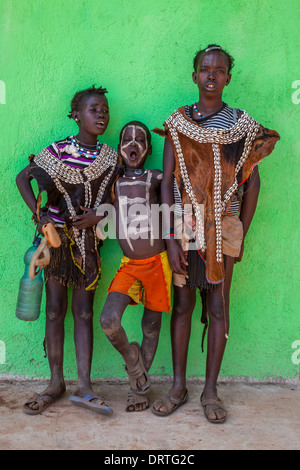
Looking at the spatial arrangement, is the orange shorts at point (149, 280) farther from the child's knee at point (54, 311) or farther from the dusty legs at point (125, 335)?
the child's knee at point (54, 311)

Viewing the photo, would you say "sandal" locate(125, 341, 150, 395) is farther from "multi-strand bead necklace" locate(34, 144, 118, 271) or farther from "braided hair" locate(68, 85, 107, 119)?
"braided hair" locate(68, 85, 107, 119)

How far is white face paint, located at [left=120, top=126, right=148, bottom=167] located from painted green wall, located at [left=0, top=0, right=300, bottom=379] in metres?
0.28

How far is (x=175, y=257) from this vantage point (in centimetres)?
288

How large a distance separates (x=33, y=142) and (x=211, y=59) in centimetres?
136

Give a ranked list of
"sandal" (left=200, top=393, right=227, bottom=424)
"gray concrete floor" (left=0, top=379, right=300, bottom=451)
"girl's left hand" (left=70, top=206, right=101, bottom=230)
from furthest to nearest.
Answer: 1. "girl's left hand" (left=70, top=206, right=101, bottom=230)
2. "sandal" (left=200, top=393, right=227, bottom=424)
3. "gray concrete floor" (left=0, top=379, right=300, bottom=451)

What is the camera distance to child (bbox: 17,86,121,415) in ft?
9.80

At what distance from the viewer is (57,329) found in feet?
10.1

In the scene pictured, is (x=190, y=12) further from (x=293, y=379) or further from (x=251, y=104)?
(x=293, y=379)

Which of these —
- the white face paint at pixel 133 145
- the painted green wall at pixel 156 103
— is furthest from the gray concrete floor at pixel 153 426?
the white face paint at pixel 133 145

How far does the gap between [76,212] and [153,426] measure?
140cm

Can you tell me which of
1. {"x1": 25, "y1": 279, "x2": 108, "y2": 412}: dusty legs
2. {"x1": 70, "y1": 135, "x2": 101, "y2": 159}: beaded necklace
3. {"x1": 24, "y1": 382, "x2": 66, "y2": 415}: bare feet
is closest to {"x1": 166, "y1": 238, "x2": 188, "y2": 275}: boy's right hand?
{"x1": 25, "y1": 279, "x2": 108, "y2": 412}: dusty legs

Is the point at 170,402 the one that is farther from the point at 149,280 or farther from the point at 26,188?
the point at 26,188

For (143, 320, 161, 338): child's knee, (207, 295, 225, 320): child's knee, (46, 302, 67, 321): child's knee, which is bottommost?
(143, 320, 161, 338): child's knee
